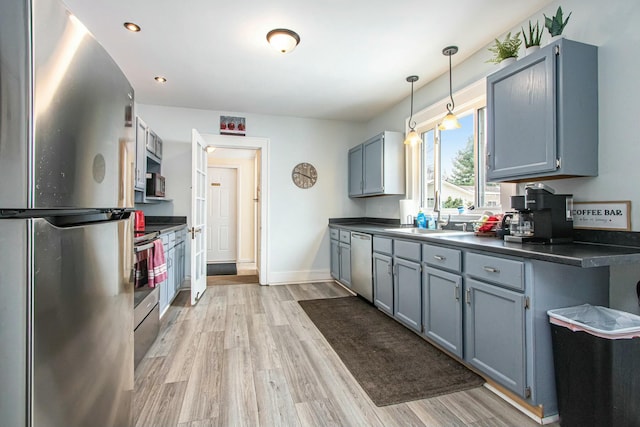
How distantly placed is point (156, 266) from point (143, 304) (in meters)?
0.45

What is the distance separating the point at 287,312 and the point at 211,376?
1343 millimetres

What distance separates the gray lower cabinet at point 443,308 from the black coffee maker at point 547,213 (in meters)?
0.51

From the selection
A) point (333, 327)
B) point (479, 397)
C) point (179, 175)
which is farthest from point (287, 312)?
point (179, 175)

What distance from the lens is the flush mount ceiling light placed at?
2461mm

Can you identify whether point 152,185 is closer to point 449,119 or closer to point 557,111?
point 449,119

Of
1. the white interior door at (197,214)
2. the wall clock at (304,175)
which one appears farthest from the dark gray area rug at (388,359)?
the wall clock at (304,175)

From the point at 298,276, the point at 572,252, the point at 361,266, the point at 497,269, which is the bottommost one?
the point at 298,276

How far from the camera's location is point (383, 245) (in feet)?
10.2

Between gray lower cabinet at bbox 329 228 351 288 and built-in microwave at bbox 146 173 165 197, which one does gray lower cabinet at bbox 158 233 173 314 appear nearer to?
built-in microwave at bbox 146 173 165 197

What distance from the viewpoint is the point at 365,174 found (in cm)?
436

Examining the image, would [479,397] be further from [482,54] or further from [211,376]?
[482,54]

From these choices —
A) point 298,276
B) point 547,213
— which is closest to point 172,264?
point 298,276

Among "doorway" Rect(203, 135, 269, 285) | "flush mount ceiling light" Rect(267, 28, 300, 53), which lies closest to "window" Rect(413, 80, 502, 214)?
"flush mount ceiling light" Rect(267, 28, 300, 53)

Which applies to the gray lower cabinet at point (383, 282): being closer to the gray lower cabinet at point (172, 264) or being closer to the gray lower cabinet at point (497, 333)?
the gray lower cabinet at point (497, 333)
